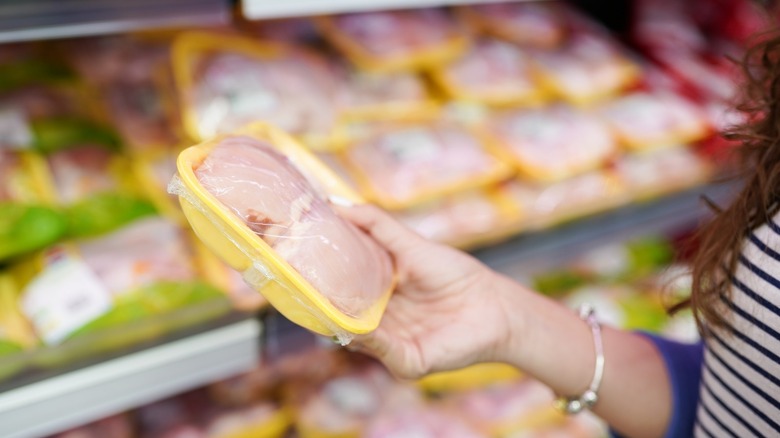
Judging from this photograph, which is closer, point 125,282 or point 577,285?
point 125,282

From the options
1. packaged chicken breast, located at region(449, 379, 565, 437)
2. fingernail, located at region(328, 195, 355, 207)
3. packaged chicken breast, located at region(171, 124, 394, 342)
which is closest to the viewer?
packaged chicken breast, located at region(171, 124, 394, 342)

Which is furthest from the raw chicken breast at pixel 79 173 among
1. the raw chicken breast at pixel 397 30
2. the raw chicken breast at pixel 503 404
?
the raw chicken breast at pixel 503 404

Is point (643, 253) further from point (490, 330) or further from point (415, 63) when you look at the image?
point (490, 330)

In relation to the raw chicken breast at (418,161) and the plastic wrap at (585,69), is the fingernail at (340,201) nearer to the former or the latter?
the raw chicken breast at (418,161)

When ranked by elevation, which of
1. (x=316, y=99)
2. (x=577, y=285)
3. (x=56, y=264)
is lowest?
(x=577, y=285)

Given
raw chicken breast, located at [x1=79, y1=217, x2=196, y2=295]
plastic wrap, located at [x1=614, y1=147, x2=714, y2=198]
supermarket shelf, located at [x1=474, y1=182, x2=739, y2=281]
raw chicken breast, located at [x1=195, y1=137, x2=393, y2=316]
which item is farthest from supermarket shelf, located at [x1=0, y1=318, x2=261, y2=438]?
plastic wrap, located at [x1=614, y1=147, x2=714, y2=198]

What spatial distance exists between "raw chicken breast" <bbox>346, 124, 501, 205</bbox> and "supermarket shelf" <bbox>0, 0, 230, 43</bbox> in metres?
0.52

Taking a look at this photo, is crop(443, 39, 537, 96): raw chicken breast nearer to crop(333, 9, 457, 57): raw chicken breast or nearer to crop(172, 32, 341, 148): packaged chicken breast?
crop(333, 9, 457, 57): raw chicken breast

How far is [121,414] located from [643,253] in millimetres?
1485

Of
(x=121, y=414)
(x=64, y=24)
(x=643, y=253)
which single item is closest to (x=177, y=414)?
(x=121, y=414)

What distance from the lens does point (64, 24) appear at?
944mm

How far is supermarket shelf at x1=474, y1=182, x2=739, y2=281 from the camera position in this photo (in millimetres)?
1540

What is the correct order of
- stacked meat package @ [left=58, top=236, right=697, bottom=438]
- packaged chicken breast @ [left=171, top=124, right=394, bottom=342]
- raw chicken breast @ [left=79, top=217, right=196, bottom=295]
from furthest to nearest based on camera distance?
1. stacked meat package @ [left=58, top=236, right=697, bottom=438]
2. raw chicken breast @ [left=79, top=217, right=196, bottom=295]
3. packaged chicken breast @ [left=171, top=124, right=394, bottom=342]

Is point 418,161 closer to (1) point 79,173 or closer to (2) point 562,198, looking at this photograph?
(2) point 562,198
